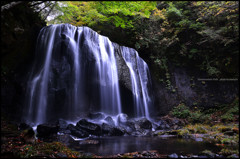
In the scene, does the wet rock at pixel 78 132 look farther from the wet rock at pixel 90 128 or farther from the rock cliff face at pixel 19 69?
the rock cliff face at pixel 19 69

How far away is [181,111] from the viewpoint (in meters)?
13.8

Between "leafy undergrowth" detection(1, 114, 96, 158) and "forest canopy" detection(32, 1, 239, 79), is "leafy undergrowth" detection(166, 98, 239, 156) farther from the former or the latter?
"leafy undergrowth" detection(1, 114, 96, 158)

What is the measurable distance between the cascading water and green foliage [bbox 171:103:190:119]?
2.35 m

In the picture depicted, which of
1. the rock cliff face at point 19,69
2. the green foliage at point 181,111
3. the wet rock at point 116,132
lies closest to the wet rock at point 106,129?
the wet rock at point 116,132

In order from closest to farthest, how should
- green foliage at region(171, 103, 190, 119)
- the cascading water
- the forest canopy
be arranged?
the cascading water < green foliage at region(171, 103, 190, 119) < the forest canopy

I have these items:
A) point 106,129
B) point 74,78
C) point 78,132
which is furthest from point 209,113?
point 74,78

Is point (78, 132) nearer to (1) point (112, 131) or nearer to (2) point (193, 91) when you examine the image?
(1) point (112, 131)

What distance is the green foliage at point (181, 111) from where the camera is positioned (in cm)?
1322

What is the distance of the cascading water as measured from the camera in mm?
11344

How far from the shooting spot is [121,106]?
43.4 feet

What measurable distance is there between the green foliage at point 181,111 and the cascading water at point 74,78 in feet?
7.72

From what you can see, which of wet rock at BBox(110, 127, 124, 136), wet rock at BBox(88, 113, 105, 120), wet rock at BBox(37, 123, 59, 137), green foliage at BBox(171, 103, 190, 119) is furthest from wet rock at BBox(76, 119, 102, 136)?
green foliage at BBox(171, 103, 190, 119)

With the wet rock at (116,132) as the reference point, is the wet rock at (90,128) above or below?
above

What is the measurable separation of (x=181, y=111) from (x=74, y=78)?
30.3 feet
